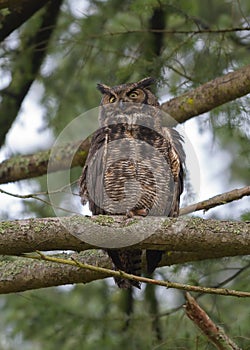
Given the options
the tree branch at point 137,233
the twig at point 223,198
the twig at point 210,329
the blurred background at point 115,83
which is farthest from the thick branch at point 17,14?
the twig at point 210,329

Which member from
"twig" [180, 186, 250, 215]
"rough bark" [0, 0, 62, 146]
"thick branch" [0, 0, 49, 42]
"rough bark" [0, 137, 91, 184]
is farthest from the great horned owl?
"rough bark" [0, 0, 62, 146]

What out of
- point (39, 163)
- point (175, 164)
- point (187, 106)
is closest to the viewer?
point (175, 164)

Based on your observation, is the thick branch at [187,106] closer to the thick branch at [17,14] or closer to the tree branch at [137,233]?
the thick branch at [17,14]

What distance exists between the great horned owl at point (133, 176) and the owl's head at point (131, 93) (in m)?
0.27

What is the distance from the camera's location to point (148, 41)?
17.3ft

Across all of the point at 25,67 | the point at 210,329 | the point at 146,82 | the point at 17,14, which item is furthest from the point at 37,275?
the point at 25,67

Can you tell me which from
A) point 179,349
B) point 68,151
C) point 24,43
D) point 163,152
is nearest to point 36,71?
point 24,43

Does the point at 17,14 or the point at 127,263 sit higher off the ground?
the point at 17,14

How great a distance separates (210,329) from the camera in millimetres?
3465

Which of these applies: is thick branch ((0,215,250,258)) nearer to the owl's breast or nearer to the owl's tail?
the owl's tail

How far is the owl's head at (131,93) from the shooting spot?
4555 millimetres

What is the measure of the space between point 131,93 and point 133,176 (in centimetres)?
78

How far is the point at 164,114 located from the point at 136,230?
1726 mm

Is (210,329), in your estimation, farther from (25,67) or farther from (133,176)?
(25,67)
